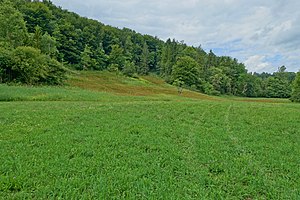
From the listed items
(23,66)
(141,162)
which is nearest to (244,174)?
(141,162)

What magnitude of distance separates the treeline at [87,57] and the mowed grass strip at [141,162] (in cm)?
2976

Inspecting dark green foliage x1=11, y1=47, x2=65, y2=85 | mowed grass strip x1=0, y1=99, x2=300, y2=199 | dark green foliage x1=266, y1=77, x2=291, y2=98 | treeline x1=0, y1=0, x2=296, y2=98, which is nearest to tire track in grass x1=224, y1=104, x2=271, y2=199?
mowed grass strip x1=0, y1=99, x2=300, y2=199

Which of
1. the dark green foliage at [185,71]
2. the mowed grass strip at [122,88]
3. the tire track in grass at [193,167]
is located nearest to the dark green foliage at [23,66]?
the mowed grass strip at [122,88]

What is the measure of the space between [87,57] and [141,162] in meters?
75.5

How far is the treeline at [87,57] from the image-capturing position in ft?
126

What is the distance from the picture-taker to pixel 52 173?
5.67m

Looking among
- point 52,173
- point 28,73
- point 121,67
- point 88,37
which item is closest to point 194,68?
point 121,67

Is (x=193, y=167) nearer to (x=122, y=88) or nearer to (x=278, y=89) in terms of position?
(x=122, y=88)

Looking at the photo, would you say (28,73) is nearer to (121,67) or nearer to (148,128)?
(148,128)

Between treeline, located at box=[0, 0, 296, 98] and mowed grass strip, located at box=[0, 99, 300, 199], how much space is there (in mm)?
29759

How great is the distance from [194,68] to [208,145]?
58.0m

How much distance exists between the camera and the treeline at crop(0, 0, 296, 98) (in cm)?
3828

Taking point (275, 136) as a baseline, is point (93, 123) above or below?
below

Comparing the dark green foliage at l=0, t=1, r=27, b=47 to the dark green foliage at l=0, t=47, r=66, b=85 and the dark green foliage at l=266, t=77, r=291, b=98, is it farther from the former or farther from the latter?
the dark green foliage at l=266, t=77, r=291, b=98
